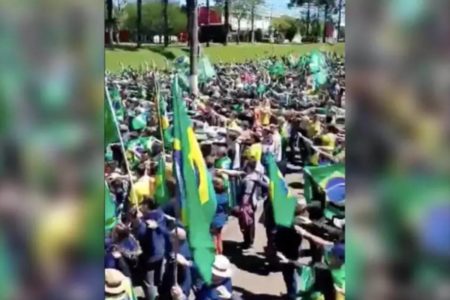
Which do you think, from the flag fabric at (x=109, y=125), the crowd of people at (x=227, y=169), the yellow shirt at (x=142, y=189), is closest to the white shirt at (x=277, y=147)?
the crowd of people at (x=227, y=169)

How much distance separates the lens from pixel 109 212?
303cm

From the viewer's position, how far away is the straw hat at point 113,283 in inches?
119

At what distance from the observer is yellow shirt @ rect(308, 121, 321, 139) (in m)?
3.06

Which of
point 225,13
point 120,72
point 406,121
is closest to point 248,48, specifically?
point 225,13

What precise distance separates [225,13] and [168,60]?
244 mm

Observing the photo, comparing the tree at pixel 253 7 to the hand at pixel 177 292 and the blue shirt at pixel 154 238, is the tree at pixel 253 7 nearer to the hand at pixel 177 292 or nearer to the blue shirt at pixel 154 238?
the blue shirt at pixel 154 238

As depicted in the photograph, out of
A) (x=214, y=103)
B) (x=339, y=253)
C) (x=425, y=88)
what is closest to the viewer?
(x=425, y=88)

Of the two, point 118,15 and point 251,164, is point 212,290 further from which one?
point 118,15

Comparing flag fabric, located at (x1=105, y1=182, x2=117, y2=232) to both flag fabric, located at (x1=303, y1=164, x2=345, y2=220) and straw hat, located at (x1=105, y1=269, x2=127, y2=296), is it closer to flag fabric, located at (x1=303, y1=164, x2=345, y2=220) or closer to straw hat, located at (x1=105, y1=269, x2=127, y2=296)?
straw hat, located at (x1=105, y1=269, x2=127, y2=296)

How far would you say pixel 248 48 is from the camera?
126 inches

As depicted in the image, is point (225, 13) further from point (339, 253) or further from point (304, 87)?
point (339, 253)

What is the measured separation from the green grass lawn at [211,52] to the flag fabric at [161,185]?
0.33 meters

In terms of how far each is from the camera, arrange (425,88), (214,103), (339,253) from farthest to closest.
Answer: (214,103), (339,253), (425,88)

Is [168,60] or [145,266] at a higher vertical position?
[168,60]
